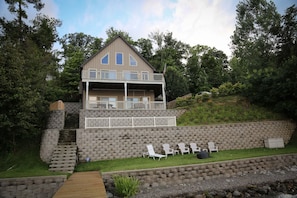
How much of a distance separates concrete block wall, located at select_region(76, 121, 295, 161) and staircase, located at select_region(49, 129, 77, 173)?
1.72ft

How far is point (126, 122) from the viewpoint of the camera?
32.3 ft

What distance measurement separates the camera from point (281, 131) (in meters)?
11.1

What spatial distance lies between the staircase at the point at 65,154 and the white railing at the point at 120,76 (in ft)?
18.6

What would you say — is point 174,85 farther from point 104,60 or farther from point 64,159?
point 64,159

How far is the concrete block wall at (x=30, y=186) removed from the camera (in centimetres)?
571

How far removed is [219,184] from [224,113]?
6.97m

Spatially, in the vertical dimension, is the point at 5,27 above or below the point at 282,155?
above

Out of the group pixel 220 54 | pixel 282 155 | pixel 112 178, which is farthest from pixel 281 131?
pixel 220 54

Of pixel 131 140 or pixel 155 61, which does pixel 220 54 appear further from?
pixel 131 140

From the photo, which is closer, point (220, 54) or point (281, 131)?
point (281, 131)

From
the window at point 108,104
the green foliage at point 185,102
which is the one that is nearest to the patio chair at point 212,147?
the green foliage at point 185,102

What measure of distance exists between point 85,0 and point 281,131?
12401mm

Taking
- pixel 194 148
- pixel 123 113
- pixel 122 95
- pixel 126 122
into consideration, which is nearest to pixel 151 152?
pixel 126 122

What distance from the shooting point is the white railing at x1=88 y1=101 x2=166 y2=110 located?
1312cm
